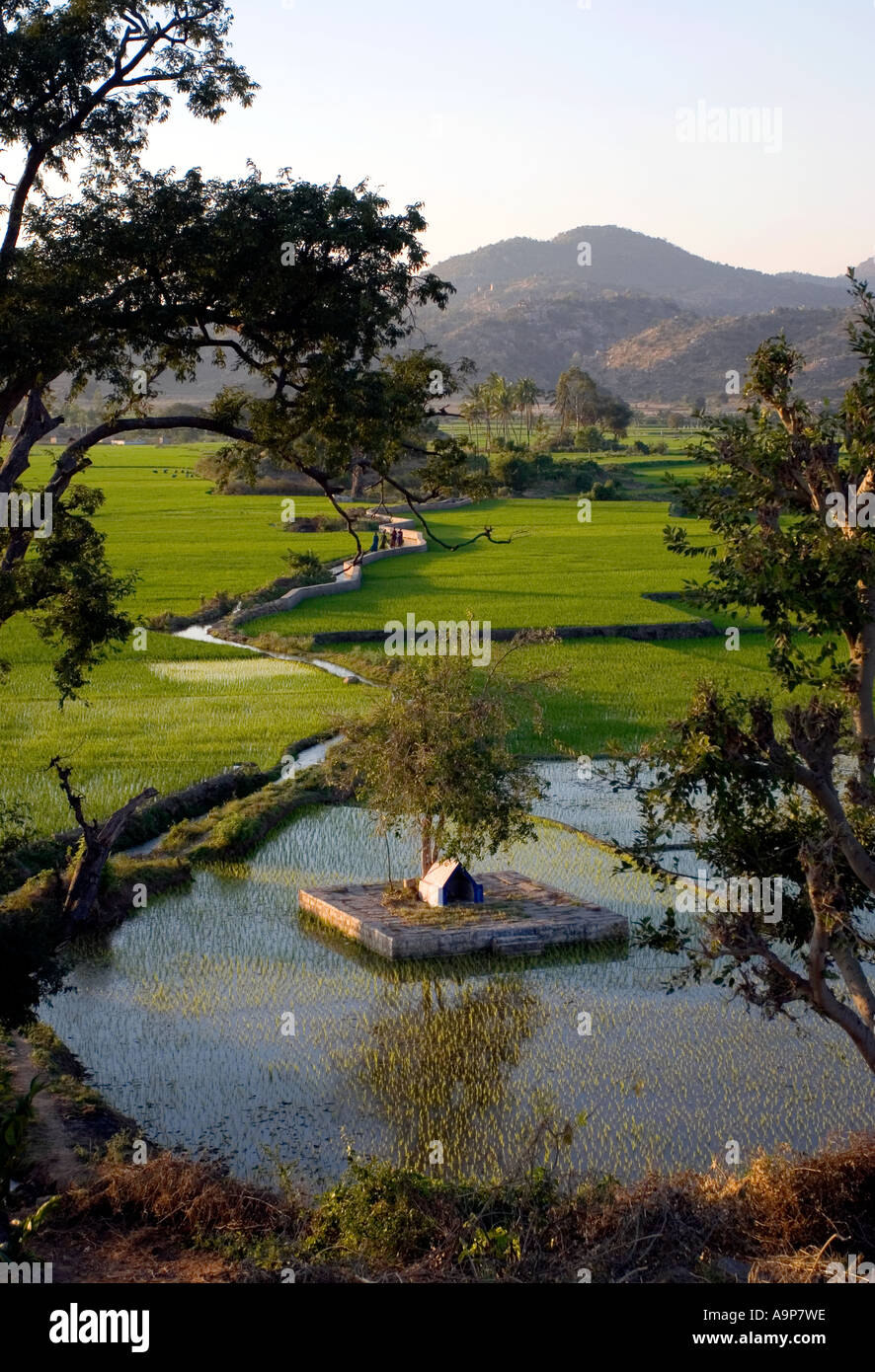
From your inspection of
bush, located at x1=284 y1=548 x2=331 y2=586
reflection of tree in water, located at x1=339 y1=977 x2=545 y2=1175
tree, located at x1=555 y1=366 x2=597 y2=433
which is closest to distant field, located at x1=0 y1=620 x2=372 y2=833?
reflection of tree in water, located at x1=339 y1=977 x2=545 y2=1175

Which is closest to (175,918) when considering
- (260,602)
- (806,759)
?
(806,759)

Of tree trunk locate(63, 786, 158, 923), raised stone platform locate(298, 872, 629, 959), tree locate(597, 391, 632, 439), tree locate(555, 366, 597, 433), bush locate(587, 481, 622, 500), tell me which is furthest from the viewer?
tree locate(555, 366, 597, 433)

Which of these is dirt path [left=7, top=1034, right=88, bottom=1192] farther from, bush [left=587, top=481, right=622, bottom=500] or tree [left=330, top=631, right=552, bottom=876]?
bush [left=587, top=481, right=622, bottom=500]

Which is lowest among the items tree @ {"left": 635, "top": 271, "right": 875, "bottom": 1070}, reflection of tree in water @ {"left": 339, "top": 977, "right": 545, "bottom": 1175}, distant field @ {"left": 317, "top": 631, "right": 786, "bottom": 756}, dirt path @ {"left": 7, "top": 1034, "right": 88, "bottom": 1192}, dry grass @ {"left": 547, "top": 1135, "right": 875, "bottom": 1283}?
reflection of tree in water @ {"left": 339, "top": 977, "right": 545, "bottom": 1175}

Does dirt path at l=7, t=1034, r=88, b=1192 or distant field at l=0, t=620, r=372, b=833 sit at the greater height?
distant field at l=0, t=620, r=372, b=833

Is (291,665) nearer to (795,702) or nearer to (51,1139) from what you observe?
(51,1139)

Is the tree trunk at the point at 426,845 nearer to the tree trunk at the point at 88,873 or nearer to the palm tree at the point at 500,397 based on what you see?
the tree trunk at the point at 88,873
